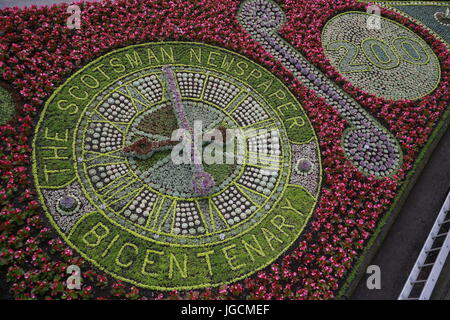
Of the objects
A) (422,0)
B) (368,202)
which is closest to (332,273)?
(368,202)

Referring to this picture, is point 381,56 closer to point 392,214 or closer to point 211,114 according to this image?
point 392,214

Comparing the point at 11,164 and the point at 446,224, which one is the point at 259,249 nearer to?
the point at 446,224

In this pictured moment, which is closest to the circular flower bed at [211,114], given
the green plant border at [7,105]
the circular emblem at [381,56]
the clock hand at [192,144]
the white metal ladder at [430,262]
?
the green plant border at [7,105]

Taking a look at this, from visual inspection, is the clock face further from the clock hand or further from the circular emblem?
the circular emblem

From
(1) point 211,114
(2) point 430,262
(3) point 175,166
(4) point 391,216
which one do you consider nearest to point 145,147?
(3) point 175,166

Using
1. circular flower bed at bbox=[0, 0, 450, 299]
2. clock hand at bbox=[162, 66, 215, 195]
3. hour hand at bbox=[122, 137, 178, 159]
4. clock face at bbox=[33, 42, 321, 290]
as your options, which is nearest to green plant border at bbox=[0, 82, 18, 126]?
circular flower bed at bbox=[0, 0, 450, 299]

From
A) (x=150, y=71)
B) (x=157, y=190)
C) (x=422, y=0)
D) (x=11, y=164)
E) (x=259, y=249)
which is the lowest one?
(x=259, y=249)
